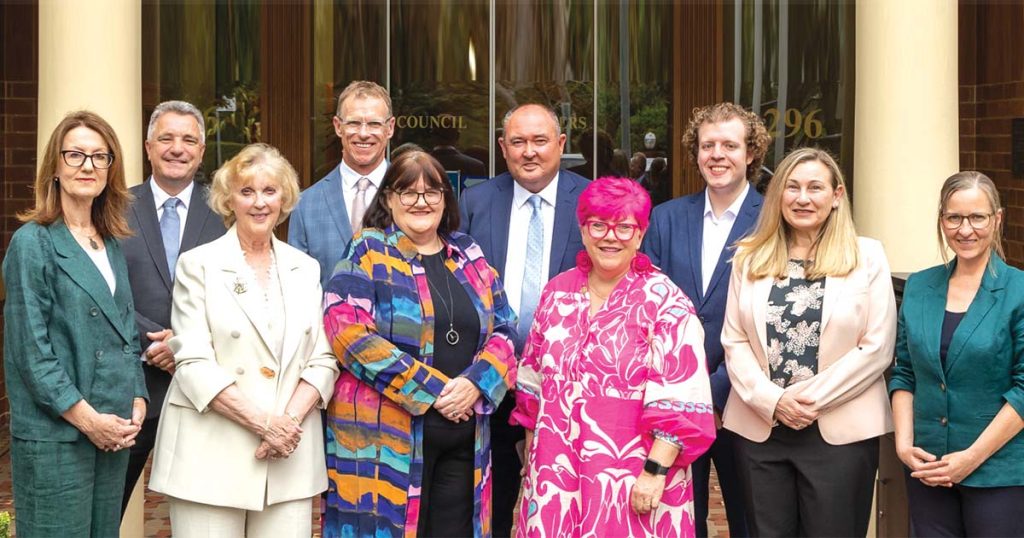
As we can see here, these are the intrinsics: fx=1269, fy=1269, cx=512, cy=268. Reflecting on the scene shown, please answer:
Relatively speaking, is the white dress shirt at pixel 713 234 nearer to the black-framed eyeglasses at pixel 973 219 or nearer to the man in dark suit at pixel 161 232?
the black-framed eyeglasses at pixel 973 219

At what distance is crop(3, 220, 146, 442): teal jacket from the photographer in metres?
4.37

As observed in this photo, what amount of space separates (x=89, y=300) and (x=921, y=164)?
156 inches

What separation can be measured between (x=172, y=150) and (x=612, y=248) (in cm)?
194

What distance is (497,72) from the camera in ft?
31.9

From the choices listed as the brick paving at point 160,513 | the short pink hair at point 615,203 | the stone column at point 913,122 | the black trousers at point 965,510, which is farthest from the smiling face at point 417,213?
the brick paving at point 160,513

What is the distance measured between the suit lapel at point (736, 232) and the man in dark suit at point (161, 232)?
6.62ft

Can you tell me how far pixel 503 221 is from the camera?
17.7ft

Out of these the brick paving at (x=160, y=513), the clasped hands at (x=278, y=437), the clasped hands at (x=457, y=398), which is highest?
the clasped hands at (x=457, y=398)

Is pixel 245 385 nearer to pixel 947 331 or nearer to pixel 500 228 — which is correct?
pixel 500 228

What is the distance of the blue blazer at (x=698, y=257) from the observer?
508cm

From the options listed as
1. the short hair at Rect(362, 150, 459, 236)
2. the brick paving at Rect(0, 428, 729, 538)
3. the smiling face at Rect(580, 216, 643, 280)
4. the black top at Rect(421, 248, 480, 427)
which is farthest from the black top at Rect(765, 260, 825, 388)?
the brick paving at Rect(0, 428, 729, 538)

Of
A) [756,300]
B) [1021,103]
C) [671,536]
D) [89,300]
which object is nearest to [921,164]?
[756,300]

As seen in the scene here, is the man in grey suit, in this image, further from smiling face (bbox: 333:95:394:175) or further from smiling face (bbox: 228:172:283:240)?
smiling face (bbox: 228:172:283:240)

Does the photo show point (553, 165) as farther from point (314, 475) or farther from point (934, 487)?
point (934, 487)
